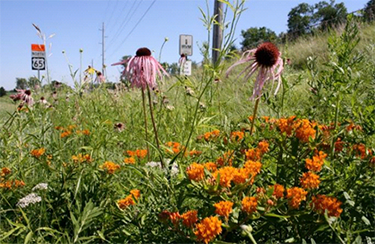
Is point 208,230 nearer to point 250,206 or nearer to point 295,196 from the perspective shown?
point 250,206

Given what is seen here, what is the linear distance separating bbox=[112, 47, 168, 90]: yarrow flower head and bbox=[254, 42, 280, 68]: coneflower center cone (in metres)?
0.53

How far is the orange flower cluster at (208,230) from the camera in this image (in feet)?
2.89

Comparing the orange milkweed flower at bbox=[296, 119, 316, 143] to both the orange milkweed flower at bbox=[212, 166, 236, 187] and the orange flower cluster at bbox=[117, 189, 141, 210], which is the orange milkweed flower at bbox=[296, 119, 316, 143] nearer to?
the orange milkweed flower at bbox=[212, 166, 236, 187]

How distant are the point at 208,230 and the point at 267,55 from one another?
2.29 ft

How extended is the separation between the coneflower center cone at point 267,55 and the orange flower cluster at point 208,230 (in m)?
0.66

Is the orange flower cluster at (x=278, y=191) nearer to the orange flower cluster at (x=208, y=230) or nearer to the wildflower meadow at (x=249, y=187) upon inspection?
the wildflower meadow at (x=249, y=187)

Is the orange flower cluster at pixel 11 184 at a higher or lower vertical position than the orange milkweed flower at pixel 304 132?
lower

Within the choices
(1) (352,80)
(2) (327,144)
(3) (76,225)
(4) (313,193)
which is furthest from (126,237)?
(1) (352,80)

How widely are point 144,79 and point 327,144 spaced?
85 centimetres

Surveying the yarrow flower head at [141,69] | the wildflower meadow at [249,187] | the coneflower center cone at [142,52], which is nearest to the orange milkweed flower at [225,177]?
the wildflower meadow at [249,187]

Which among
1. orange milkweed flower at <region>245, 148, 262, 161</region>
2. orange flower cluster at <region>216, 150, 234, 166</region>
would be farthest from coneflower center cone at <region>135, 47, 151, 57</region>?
orange milkweed flower at <region>245, 148, 262, 161</region>

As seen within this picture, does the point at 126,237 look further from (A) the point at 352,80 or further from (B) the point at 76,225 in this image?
(A) the point at 352,80

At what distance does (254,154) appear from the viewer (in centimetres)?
114

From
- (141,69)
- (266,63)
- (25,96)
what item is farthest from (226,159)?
(25,96)
